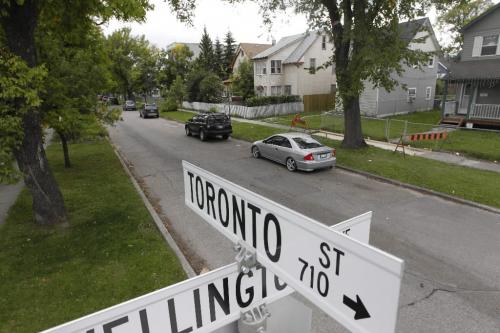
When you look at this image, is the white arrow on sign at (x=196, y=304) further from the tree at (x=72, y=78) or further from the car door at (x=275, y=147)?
the car door at (x=275, y=147)

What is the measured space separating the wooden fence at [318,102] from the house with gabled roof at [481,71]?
12.1 meters

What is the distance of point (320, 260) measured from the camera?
4.29 feet

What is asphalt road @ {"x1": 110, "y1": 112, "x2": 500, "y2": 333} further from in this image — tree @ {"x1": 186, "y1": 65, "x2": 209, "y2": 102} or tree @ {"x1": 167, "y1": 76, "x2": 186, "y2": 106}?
tree @ {"x1": 167, "y1": 76, "x2": 186, "y2": 106}

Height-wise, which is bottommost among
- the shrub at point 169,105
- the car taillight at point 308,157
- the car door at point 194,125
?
the car taillight at point 308,157

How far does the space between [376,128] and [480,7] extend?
2664cm

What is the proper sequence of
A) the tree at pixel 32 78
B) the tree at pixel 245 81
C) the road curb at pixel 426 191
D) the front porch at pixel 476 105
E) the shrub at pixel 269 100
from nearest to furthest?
the tree at pixel 32 78 → the road curb at pixel 426 191 → the front porch at pixel 476 105 → the shrub at pixel 269 100 → the tree at pixel 245 81

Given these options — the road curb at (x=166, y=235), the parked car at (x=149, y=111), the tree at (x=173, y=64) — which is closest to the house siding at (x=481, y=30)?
the road curb at (x=166, y=235)

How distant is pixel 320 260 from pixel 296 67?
36.0 m

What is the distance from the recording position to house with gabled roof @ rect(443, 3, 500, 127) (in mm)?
21016

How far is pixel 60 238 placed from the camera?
24.4 ft

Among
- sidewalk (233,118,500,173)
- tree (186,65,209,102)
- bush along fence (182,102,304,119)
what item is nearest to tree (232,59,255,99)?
tree (186,65,209,102)

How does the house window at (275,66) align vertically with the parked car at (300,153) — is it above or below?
above

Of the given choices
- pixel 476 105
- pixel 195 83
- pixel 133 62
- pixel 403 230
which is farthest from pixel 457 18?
pixel 133 62

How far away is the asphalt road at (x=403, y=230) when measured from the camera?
5.14 meters
